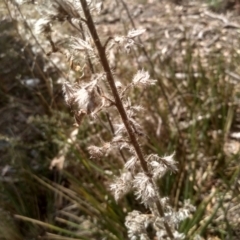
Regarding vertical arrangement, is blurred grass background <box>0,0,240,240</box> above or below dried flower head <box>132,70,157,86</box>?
below

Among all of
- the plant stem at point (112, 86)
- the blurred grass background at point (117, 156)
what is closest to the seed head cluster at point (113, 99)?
the plant stem at point (112, 86)

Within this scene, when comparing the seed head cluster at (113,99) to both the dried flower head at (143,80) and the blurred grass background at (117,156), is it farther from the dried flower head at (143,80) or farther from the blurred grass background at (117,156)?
the blurred grass background at (117,156)

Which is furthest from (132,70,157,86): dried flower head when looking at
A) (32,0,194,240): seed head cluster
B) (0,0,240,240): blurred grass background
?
(0,0,240,240): blurred grass background

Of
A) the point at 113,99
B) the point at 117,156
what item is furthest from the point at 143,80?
the point at 117,156

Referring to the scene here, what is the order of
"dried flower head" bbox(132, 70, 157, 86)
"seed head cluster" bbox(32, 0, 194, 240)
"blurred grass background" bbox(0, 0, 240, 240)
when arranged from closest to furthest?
1. "seed head cluster" bbox(32, 0, 194, 240)
2. "dried flower head" bbox(132, 70, 157, 86)
3. "blurred grass background" bbox(0, 0, 240, 240)

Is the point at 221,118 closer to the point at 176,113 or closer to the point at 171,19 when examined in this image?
the point at 176,113

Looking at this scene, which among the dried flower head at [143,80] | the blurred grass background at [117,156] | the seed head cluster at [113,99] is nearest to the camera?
the seed head cluster at [113,99]

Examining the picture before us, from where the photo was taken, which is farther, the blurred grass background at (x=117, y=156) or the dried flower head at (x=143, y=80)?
the blurred grass background at (x=117, y=156)

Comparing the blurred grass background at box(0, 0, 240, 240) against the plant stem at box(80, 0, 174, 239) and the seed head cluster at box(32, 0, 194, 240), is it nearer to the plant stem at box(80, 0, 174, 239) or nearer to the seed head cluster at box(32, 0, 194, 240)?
the seed head cluster at box(32, 0, 194, 240)
